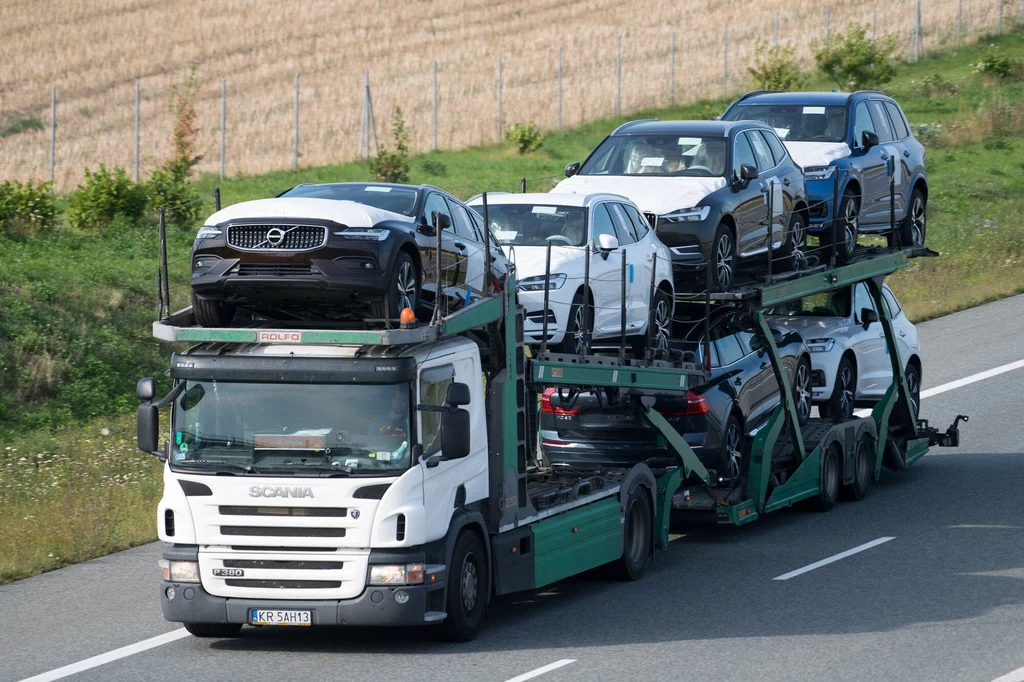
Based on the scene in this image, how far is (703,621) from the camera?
12.6 metres

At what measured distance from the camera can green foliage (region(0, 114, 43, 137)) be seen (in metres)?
41.6

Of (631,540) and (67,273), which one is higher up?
(67,273)

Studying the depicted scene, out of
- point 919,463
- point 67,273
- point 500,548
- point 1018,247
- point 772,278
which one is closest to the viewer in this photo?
point 500,548

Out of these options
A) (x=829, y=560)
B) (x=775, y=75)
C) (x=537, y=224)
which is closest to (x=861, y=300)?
(x=829, y=560)

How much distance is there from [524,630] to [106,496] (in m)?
6.42

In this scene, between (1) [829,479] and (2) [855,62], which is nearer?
(1) [829,479]

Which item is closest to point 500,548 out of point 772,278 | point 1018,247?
point 772,278

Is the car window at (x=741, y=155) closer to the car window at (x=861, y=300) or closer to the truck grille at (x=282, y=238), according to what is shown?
the car window at (x=861, y=300)

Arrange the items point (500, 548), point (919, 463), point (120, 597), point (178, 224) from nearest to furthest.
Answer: point (500, 548) < point (120, 597) < point (919, 463) < point (178, 224)

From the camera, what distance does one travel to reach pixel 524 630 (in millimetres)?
12336

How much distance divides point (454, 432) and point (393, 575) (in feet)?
3.45

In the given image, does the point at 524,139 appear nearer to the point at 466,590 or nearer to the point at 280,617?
the point at 466,590

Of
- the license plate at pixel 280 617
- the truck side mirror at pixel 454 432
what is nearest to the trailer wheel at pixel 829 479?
the truck side mirror at pixel 454 432

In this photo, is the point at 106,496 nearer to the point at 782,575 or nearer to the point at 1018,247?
the point at 782,575
